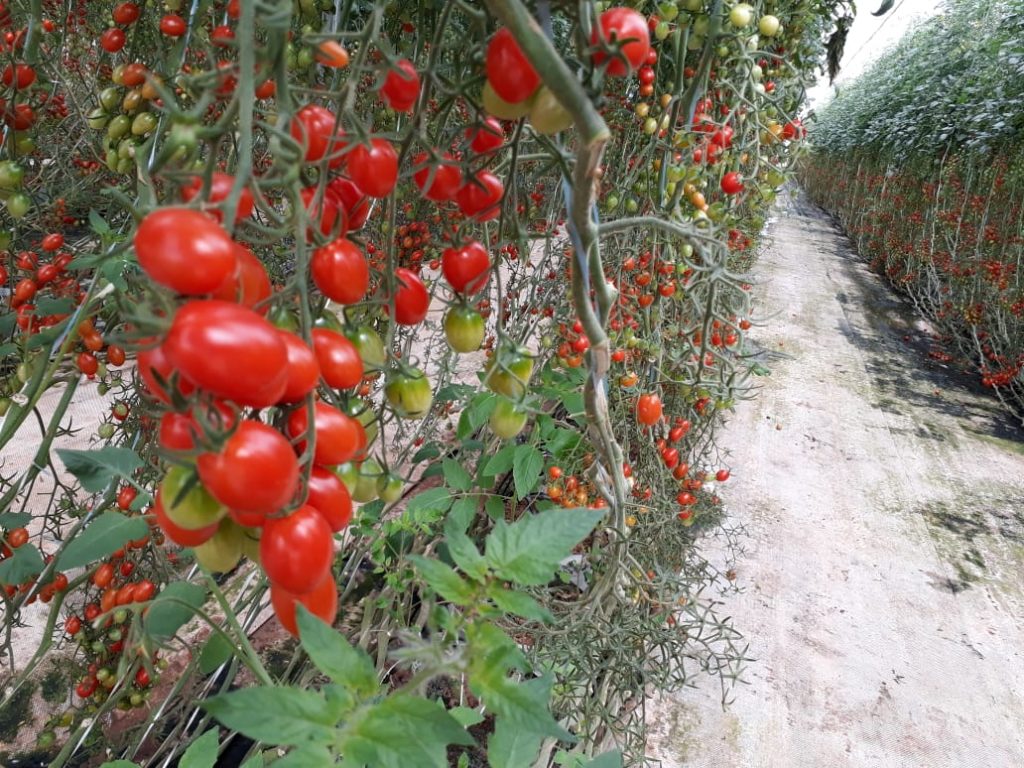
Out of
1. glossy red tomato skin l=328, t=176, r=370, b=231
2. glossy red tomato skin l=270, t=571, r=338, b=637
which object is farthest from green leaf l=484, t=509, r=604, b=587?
glossy red tomato skin l=328, t=176, r=370, b=231

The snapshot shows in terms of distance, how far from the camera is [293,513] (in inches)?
11.5

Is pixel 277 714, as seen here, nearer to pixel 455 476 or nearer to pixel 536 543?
pixel 536 543

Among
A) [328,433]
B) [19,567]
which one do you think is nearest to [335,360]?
[328,433]

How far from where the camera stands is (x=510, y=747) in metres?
0.55

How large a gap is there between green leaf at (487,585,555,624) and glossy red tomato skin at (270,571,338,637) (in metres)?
0.13

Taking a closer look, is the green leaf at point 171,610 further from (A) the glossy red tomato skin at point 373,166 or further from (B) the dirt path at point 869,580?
(B) the dirt path at point 869,580

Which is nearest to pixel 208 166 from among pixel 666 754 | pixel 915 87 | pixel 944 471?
pixel 666 754

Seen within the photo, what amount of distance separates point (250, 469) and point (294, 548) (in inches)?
2.2

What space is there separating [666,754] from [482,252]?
3.98ft

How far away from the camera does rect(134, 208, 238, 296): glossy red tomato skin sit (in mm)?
227

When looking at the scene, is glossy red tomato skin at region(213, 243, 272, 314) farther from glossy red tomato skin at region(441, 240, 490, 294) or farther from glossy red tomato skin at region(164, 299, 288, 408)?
glossy red tomato skin at region(441, 240, 490, 294)

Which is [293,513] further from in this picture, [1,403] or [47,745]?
[47,745]

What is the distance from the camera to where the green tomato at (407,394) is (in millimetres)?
428

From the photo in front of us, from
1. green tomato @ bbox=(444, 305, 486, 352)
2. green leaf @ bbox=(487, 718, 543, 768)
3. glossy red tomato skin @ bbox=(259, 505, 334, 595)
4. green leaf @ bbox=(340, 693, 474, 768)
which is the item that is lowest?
green leaf @ bbox=(487, 718, 543, 768)
